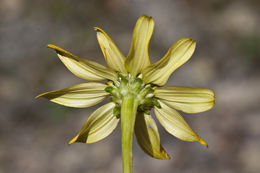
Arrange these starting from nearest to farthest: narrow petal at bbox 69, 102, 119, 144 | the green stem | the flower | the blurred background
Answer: the green stem, the flower, narrow petal at bbox 69, 102, 119, 144, the blurred background

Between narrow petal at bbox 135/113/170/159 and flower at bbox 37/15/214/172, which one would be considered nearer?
flower at bbox 37/15/214/172

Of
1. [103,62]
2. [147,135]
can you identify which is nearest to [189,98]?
[147,135]

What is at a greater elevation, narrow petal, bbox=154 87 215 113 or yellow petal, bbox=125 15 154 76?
yellow petal, bbox=125 15 154 76

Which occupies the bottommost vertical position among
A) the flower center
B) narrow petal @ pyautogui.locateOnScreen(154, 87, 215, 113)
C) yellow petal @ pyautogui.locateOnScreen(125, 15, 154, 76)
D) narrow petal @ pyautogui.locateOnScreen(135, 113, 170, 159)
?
narrow petal @ pyautogui.locateOnScreen(135, 113, 170, 159)

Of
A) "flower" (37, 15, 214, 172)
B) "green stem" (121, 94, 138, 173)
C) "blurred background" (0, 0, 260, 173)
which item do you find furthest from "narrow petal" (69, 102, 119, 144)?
"blurred background" (0, 0, 260, 173)

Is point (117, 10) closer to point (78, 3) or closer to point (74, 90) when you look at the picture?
point (78, 3)

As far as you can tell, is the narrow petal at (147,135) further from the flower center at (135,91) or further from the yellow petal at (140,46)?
the yellow petal at (140,46)

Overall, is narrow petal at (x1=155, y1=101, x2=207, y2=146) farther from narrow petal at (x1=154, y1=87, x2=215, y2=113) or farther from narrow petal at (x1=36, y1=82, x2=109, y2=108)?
narrow petal at (x1=36, y1=82, x2=109, y2=108)

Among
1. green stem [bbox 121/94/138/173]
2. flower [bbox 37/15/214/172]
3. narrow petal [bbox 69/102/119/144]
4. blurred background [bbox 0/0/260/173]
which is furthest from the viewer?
blurred background [bbox 0/0/260/173]
